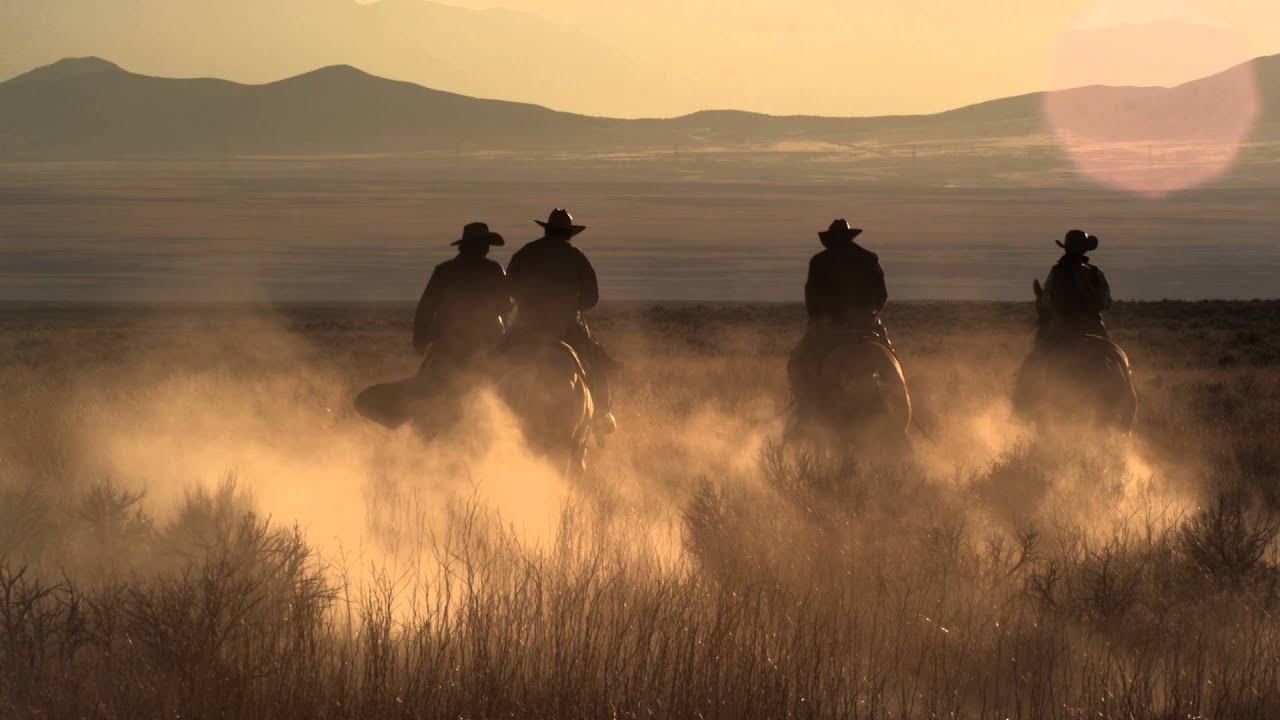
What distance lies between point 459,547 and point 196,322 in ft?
162

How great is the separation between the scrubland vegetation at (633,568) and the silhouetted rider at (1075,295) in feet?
3.05

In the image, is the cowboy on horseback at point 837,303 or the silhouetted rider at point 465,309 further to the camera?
the cowboy on horseback at point 837,303

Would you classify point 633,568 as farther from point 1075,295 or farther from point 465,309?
point 1075,295

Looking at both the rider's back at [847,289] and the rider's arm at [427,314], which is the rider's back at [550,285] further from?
the rider's back at [847,289]

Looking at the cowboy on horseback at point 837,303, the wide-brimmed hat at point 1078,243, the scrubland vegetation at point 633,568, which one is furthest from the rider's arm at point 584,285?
the wide-brimmed hat at point 1078,243

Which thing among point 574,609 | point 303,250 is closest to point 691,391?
point 574,609

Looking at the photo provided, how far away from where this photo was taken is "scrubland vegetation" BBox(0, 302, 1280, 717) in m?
6.24

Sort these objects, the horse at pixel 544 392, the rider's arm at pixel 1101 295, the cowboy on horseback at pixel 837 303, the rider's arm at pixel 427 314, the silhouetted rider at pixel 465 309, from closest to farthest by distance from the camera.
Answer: the horse at pixel 544 392
the silhouetted rider at pixel 465 309
the rider's arm at pixel 427 314
the cowboy on horseback at pixel 837 303
the rider's arm at pixel 1101 295

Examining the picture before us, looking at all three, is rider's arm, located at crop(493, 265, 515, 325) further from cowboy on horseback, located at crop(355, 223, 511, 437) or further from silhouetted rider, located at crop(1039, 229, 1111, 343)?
silhouetted rider, located at crop(1039, 229, 1111, 343)

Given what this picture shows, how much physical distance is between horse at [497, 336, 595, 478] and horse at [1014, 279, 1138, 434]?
4.43 meters

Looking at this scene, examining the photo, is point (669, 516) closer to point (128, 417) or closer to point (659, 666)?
point (659, 666)

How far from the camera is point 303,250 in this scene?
7667 inches

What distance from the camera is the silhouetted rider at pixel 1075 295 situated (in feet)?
45.0

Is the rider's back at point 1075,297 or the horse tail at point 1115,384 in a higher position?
the rider's back at point 1075,297
